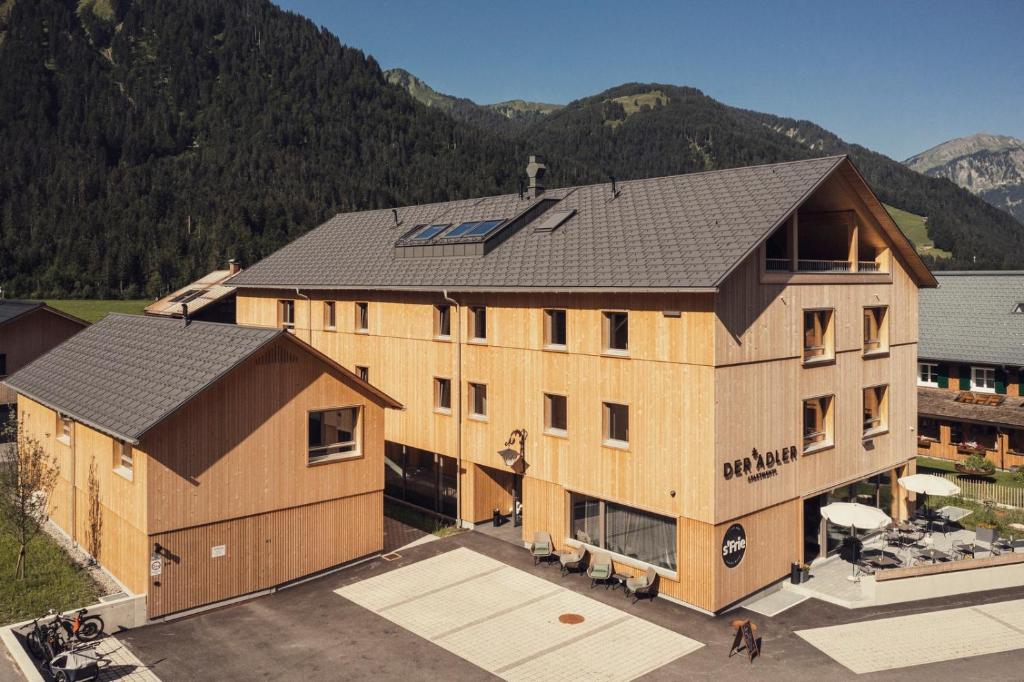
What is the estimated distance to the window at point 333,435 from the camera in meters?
21.2

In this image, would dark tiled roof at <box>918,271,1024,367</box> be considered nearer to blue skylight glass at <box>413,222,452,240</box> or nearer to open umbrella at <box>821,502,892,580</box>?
open umbrella at <box>821,502,892,580</box>

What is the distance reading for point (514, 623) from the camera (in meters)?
18.3

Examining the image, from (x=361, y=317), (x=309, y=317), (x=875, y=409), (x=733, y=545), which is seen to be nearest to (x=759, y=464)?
(x=733, y=545)

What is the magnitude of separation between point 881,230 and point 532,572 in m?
16.0

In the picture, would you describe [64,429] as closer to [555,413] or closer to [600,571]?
[555,413]

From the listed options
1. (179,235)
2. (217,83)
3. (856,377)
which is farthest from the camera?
(217,83)

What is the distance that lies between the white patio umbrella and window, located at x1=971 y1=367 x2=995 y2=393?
1682 centimetres

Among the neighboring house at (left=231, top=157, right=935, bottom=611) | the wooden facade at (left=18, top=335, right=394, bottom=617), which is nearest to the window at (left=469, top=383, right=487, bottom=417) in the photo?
the neighboring house at (left=231, top=157, right=935, bottom=611)

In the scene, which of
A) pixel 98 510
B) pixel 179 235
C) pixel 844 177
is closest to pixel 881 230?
pixel 844 177

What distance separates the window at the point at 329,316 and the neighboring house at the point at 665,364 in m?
2.07

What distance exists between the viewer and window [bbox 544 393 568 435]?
74.5 ft

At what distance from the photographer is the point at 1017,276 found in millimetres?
40875

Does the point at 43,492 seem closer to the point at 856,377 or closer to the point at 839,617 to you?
the point at 839,617

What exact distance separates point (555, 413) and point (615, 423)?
242 cm
